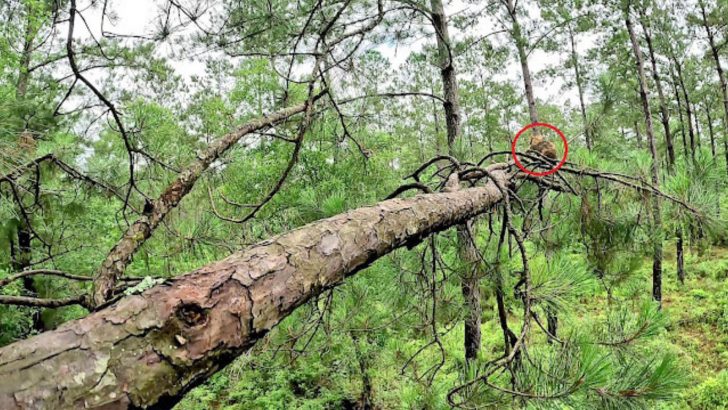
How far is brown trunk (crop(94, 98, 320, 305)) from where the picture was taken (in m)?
1.05

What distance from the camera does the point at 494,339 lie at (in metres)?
7.18

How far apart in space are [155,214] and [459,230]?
1574 mm

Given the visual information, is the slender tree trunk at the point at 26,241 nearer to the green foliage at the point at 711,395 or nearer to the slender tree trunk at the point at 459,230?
the slender tree trunk at the point at 459,230

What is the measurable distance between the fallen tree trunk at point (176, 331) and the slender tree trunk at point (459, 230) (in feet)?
2.96

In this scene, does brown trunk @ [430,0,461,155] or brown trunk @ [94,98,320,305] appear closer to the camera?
brown trunk @ [94,98,320,305]

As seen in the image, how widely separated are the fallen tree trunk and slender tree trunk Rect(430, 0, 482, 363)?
90cm

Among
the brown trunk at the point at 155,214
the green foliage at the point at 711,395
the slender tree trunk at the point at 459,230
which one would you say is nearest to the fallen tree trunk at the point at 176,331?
the brown trunk at the point at 155,214

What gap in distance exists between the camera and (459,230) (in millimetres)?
2391

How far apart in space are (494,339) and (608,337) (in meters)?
6.15

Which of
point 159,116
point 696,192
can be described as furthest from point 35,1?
point 696,192

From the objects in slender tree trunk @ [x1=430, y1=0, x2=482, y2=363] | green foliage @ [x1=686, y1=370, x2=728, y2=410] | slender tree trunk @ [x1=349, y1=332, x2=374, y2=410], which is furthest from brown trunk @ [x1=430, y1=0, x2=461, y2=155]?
green foliage @ [x1=686, y1=370, x2=728, y2=410]

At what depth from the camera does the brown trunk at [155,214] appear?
3.44 ft

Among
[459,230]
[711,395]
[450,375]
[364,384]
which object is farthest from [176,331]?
[711,395]

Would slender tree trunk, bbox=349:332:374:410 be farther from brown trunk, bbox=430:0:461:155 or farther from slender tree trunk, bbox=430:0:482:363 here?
brown trunk, bbox=430:0:461:155
